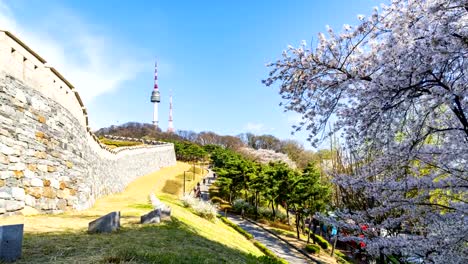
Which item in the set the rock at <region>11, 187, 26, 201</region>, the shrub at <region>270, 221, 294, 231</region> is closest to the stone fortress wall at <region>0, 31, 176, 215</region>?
the rock at <region>11, 187, 26, 201</region>

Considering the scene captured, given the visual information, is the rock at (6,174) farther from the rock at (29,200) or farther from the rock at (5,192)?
the rock at (29,200)

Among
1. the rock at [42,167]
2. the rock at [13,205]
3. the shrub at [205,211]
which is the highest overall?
the rock at [42,167]

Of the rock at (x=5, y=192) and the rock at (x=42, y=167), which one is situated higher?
the rock at (x=42, y=167)

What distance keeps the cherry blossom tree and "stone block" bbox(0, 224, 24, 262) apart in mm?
4647

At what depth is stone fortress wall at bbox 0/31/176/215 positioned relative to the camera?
24.0 feet

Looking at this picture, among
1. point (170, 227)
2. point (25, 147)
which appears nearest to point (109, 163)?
point (25, 147)

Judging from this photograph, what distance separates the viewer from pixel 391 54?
14.9ft

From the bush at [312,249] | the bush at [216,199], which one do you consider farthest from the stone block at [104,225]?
Answer: the bush at [216,199]

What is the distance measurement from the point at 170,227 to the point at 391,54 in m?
6.02

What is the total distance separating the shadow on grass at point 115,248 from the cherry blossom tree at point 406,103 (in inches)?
125

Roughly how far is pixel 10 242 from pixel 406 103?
5.66 metres

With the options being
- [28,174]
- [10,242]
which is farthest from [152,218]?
[10,242]

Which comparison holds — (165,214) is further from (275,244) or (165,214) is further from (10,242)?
(275,244)

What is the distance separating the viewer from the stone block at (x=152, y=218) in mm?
7895
